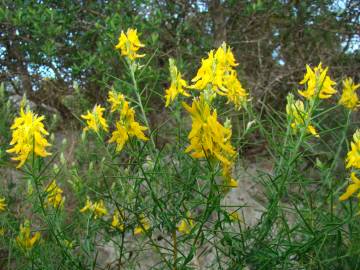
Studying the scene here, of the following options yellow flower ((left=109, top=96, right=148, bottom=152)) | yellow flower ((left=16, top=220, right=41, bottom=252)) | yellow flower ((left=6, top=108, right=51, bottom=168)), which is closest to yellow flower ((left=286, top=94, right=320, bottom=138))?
yellow flower ((left=109, top=96, right=148, bottom=152))

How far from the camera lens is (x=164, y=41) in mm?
4613

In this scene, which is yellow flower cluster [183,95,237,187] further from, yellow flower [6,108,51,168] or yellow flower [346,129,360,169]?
yellow flower [6,108,51,168]

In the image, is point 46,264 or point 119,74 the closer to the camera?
point 46,264

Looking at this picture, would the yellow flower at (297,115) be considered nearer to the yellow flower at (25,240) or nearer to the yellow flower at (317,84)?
the yellow flower at (317,84)

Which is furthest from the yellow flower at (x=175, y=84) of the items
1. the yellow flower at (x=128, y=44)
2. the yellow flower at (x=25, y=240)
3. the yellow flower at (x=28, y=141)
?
the yellow flower at (x=25, y=240)

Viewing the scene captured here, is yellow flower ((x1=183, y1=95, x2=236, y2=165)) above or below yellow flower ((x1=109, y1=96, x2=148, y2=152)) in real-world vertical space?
below

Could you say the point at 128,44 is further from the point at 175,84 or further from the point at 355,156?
the point at 355,156

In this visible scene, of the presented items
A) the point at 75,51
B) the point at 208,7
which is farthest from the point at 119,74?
the point at 208,7

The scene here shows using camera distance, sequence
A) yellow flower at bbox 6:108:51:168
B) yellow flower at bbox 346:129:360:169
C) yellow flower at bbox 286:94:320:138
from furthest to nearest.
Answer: yellow flower at bbox 286:94:320:138
yellow flower at bbox 6:108:51:168
yellow flower at bbox 346:129:360:169

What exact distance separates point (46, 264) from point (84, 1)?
335 centimetres

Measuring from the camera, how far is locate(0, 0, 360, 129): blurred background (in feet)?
13.2

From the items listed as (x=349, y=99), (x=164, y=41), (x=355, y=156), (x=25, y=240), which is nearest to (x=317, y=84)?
(x=355, y=156)

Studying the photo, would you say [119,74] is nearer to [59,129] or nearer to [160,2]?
[160,2]

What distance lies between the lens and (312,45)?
198 inches
